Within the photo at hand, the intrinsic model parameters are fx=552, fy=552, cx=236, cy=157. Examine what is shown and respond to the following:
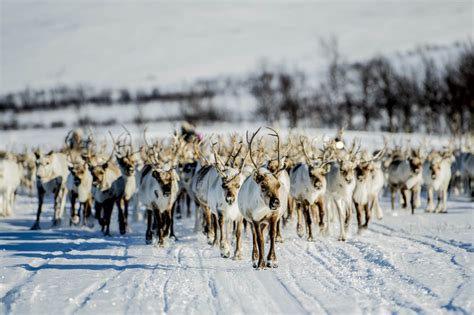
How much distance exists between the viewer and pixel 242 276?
988 centimetres

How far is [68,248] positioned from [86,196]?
404 centimetres

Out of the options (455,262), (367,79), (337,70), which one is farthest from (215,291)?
(367,79)

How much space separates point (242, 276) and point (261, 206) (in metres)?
1.48

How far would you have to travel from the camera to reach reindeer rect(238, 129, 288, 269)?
34.3 ft

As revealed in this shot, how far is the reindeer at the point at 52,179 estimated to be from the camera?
733 inches

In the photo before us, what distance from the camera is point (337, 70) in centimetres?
5303

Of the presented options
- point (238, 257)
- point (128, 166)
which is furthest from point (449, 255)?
point (128, 166)

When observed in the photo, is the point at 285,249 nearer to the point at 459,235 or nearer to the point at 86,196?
the point at 459,235

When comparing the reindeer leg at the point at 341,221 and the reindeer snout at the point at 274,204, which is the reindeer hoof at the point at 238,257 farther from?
the reindeer leg at the point at 341,221

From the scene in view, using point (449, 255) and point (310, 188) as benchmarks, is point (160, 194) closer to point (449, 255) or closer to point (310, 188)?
point (310, 188)

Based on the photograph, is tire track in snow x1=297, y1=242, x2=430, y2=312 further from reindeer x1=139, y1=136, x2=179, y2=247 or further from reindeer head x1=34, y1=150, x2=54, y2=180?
reindeer head x1=34, y1=150, x2=54, y2=180

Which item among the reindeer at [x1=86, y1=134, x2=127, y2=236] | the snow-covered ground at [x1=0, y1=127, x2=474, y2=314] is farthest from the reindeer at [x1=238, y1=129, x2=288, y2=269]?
the reindeer at [x1=86, y1=134, x2=127, y2=236]

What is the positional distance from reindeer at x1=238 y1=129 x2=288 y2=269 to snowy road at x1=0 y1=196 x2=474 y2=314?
1.29 ft

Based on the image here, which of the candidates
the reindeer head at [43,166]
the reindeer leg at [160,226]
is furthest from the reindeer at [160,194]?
the reindeer head at [43,166]
